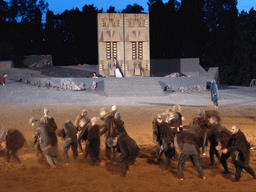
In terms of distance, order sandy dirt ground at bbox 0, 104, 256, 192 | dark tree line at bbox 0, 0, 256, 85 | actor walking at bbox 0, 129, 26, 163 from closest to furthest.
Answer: sandy dirt ground at bbox 0, 104, 256, 192 → actor walking at bbox 0, 129, 26, 163 → dark tree line at bbox 0, 0, 256, 85

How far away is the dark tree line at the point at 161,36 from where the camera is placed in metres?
38.8

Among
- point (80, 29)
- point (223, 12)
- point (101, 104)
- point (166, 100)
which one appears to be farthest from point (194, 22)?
point (101, 104)

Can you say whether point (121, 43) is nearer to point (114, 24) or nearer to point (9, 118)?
point (114, 24)

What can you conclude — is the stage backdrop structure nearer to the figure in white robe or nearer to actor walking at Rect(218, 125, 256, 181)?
the figure in white robe

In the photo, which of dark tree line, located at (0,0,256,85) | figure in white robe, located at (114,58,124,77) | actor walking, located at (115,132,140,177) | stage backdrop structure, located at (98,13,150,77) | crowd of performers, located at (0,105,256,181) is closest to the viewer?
crowd of performers, located at (0,105,256,181)

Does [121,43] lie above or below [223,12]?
below

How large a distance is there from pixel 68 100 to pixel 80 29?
75.9ft

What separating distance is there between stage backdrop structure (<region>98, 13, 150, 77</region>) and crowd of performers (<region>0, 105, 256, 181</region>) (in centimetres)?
1726

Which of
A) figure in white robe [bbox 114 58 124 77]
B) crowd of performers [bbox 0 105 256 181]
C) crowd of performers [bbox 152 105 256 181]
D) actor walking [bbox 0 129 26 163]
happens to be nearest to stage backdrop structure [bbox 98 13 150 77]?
A: figure in white robe [bbox 114 58 124 77]

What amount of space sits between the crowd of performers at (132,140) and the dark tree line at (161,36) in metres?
31.6

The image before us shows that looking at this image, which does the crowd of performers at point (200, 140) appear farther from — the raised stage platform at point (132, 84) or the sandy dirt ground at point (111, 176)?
the raised stage platform at point (132, 84)

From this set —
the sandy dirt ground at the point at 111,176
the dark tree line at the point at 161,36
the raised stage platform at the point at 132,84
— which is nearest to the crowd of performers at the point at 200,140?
the sandy dirt ground at the point at 111,176

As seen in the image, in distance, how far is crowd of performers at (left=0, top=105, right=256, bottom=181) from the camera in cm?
701

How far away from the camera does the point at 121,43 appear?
2552 cm
